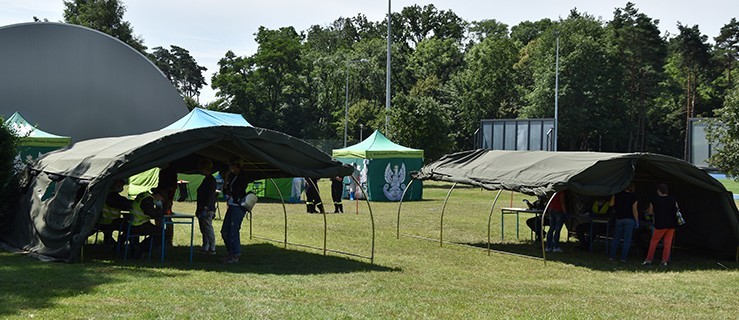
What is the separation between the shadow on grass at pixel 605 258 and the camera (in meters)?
14.3

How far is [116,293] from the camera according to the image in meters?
9.48

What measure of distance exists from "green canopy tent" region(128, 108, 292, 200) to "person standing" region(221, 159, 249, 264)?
12.1 metres

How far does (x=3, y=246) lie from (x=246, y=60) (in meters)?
62.0

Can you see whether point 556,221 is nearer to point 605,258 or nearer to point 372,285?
point 605,258

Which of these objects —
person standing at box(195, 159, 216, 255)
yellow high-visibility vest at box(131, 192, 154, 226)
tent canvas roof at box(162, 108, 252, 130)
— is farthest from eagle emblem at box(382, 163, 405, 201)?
yellow high-visibility vest at box(131, 192, 154, 226)

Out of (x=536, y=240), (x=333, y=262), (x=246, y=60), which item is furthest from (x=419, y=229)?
(x=246, y=60)

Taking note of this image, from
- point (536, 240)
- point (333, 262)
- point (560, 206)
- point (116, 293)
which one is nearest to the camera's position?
point (116, 293)

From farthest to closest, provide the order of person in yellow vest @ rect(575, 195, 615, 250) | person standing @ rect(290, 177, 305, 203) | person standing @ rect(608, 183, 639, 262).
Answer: person standing @ rect(290, 177, 305, 203) < person in yellow vest @ rect(575, 195, 615, 250) < person standing @ rect(608, 183, 639, 262)

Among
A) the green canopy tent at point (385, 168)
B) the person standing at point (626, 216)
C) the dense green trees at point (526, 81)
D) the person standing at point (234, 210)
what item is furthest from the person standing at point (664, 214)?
the dense green trees at point (526, 81)

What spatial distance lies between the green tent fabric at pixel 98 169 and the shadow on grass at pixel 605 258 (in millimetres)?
4667

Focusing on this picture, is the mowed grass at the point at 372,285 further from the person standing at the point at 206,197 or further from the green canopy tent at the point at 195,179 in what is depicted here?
the green canopy tent at the point at 195,179

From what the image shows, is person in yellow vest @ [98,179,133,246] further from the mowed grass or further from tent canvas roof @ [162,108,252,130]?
tent canvas roof @ [162,108,252,130]

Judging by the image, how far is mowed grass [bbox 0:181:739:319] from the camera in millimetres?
8930

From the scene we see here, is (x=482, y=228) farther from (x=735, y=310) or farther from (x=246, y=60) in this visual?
(x=246, y=60)
